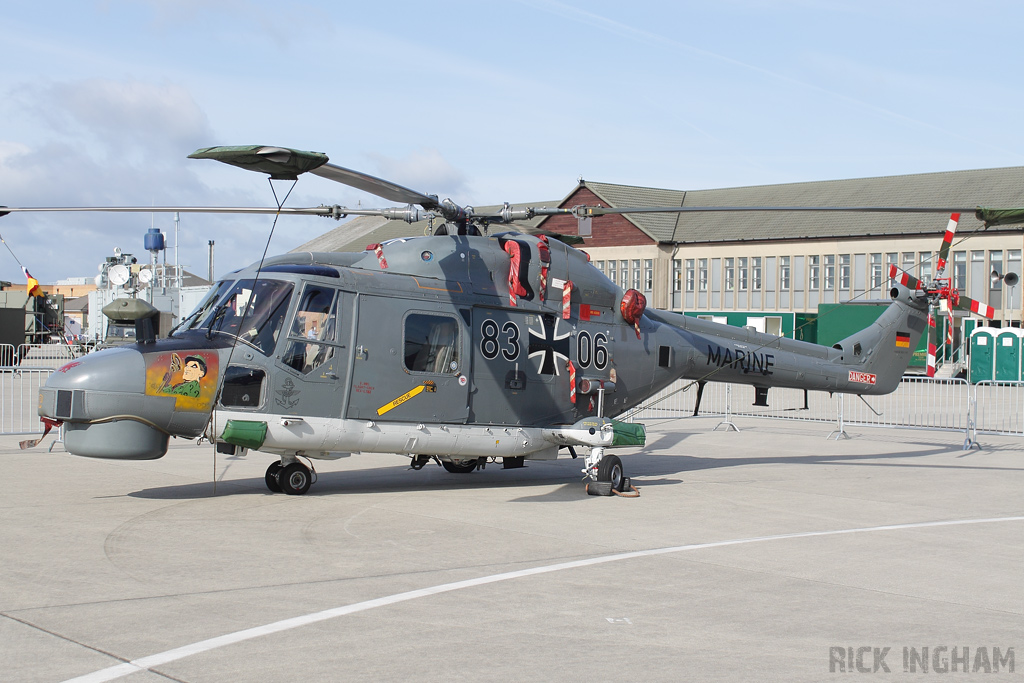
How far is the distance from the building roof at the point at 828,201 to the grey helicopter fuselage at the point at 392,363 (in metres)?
41.7

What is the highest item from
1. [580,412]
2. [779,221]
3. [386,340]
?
[779,221]

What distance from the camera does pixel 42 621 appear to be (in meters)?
5.83

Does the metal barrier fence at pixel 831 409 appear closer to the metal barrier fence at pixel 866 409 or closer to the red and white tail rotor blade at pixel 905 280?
the metal barrier fence at pixel 866 409

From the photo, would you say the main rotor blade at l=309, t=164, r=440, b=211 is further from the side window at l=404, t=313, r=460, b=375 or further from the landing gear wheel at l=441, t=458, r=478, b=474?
the landing gear wheel at l=441, t=458, r=478, b=474

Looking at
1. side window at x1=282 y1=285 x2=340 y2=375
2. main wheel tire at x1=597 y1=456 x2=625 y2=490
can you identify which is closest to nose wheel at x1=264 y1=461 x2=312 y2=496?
side window at x1=282 y1=285 x2=340 y2=375

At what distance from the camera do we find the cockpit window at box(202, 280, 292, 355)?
1021 centimetres

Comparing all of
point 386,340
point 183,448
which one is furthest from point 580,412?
point 183,448

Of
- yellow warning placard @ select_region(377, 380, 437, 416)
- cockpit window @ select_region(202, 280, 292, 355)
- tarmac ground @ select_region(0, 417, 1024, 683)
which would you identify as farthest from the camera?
yellow warning placard @ select_region(377, 380, 437, 416)

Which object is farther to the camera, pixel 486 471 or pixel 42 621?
pixel 486 471

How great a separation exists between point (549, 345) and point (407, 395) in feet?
7.36

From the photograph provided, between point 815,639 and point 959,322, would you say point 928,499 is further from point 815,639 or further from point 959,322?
point 959,322

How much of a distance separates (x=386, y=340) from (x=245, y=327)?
1.59m

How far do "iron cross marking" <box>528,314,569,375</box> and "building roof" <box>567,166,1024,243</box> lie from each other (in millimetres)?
42107

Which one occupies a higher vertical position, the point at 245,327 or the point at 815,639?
the point at 245,327
